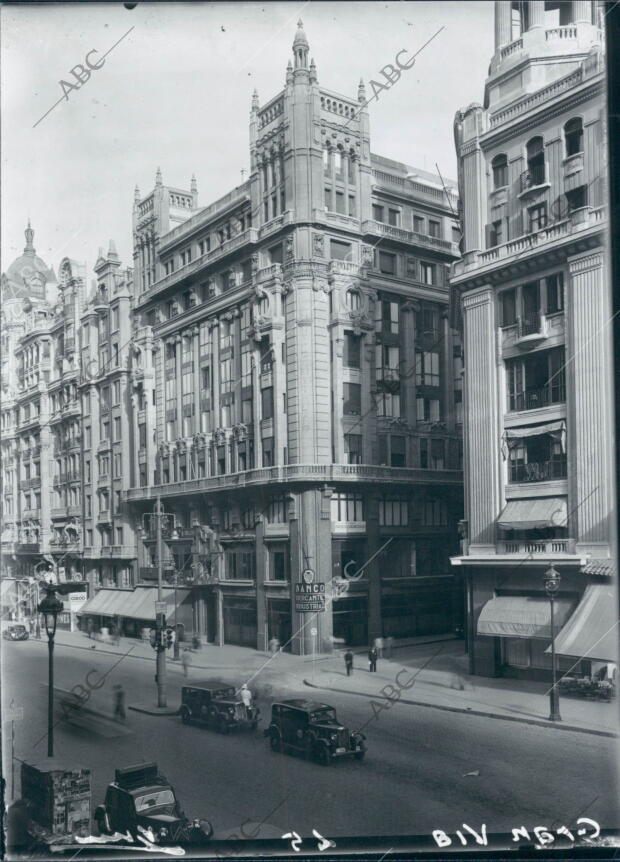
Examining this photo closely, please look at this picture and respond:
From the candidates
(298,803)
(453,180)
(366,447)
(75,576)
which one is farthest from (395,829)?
(453,180)

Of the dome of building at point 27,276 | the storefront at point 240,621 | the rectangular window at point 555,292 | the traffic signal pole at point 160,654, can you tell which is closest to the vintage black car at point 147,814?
the traffic signal pole at point 160,654

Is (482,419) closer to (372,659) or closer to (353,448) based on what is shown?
(353,448)

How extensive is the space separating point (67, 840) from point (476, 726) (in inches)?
203

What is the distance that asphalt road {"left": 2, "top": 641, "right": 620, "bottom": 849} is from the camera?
8.72m

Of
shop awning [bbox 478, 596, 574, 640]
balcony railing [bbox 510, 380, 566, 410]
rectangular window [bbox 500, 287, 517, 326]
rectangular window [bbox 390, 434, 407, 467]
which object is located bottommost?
shop awning [bbox 478, 596, 574, 640]

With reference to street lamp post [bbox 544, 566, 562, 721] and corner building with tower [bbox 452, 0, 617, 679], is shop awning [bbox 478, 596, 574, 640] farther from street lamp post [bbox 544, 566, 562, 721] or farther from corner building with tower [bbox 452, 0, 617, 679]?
street lamp post [bbox 544, 566, 562, 721]

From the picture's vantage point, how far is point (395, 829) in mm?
8734

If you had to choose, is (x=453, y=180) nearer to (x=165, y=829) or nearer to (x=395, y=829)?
(x=395, y=829)

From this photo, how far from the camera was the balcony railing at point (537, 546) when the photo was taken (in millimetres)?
9336

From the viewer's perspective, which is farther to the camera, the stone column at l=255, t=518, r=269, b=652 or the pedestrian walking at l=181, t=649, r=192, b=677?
the pedestrian walking at l=181, t=649, r=192, b=677

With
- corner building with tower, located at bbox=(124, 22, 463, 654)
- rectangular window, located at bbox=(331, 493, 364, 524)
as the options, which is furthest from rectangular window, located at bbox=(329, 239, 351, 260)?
rectangular window, located at bbox=(331, 493, 364, 524)

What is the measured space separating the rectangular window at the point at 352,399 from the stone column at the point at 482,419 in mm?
1455

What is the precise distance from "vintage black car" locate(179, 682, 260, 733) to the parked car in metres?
2.47

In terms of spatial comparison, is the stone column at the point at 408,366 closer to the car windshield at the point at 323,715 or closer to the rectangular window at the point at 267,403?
the rectangular window at the point at 267,403
